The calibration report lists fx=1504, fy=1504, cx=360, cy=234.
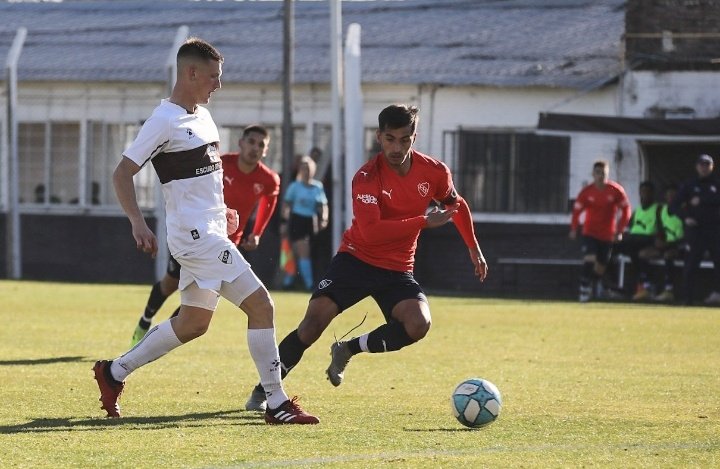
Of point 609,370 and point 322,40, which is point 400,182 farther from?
point 322,40

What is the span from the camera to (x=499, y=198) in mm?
27031

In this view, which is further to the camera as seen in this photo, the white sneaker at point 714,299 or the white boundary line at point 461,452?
the white sneaker at point 714,299

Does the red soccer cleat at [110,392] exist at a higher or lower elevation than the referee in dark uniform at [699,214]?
lower

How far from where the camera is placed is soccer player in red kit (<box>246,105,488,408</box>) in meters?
8.77

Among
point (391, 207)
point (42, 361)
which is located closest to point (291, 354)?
point (391, 207)

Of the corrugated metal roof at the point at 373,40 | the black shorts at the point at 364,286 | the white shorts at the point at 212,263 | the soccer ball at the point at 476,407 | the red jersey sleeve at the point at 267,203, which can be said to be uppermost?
the corrugated metal roof at the point at 373,40

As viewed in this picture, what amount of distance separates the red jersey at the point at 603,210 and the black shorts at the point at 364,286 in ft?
43.6

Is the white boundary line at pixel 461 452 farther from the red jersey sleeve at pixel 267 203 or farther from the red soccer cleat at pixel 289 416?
the red jersey sleeve at pixel 267 203

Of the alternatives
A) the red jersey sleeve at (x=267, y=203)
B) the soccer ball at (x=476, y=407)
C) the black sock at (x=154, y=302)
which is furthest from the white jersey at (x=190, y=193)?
the black sock at (x=154, y=302)

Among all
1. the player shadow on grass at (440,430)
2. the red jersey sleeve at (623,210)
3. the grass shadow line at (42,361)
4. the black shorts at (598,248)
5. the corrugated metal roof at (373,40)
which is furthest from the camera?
the corrugated metal roof at (373,40)

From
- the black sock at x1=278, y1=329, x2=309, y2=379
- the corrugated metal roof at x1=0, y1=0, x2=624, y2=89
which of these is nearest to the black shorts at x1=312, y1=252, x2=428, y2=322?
the black sock at x1=278, y1=329, x2=309, y2=379

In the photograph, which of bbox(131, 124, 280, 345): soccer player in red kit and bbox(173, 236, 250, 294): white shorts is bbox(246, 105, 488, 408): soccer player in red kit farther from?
bbox(131, 124, 280, 345): soccer player in red kit

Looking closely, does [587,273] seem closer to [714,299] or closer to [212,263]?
[714,299]

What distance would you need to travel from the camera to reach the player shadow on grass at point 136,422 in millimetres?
7883
